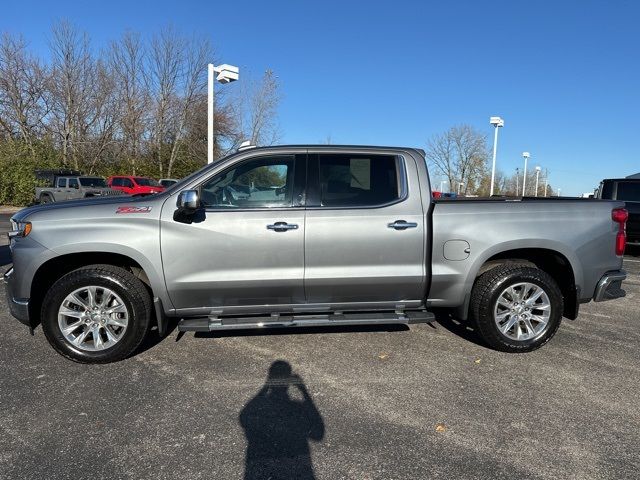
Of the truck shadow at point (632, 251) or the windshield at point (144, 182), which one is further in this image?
the windshield at point (144, 182)

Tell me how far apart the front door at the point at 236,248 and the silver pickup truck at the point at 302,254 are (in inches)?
0.5

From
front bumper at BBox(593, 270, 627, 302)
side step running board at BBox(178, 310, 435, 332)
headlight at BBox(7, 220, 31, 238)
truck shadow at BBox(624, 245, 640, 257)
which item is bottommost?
truck shadow at BBox(624, 245, 640, 257)

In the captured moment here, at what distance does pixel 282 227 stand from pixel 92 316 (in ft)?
5.95

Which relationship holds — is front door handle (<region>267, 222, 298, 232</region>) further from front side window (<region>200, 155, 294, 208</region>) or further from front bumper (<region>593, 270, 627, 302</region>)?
front bumper (<region>593, 270, 627, 302</region>)

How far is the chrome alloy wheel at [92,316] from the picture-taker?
398cm

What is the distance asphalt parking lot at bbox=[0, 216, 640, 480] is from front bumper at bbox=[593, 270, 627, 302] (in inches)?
22.0

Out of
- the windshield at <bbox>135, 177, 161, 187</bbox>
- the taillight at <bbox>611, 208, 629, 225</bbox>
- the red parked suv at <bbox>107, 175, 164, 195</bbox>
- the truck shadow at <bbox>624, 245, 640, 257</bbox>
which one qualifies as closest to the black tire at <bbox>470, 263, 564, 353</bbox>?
the taillight at <bbox>611, 208, 629, 225</bbox>

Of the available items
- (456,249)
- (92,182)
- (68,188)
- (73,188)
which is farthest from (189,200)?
(92,182)

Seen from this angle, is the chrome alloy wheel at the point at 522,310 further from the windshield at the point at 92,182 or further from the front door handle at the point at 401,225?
the windshield at the point at 92,182

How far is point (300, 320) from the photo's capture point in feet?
13.4

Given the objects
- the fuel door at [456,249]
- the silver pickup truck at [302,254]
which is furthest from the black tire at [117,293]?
the fuel door at [456,249]

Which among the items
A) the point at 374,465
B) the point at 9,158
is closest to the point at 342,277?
the point at 374,465

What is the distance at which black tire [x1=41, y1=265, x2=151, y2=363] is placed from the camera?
155 inches

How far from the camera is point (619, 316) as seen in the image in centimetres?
576
